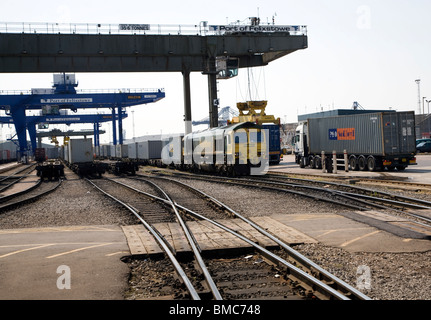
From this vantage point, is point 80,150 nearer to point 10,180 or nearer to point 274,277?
point 10,180

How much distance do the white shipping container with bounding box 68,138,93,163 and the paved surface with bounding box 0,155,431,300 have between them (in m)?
28.6

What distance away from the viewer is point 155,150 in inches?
1886

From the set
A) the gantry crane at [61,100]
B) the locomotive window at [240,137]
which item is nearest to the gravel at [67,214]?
the locomotive window at [240,137]

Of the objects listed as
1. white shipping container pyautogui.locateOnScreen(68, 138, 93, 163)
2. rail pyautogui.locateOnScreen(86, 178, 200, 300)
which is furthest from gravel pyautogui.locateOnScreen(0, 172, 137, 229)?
white shipping container pyautogui.locateOnScreen(68, 138, 93, 163)

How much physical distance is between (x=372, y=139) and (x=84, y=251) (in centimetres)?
2222

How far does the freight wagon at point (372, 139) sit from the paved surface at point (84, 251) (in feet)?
53.0

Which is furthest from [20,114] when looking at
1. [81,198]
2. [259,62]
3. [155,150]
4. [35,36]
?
[81,198]

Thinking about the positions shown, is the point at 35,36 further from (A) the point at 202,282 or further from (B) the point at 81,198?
(A) the point at 202,282

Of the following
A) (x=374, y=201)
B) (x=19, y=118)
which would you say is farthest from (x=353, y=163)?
(x=19, y=118)

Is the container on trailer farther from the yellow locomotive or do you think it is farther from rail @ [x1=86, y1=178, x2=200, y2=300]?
rail @ [x1=86, y1=178, x2=200, y2=300]

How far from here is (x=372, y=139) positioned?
90.5 ft

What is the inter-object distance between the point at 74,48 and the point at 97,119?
204 feet

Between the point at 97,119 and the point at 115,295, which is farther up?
the point at 97,119

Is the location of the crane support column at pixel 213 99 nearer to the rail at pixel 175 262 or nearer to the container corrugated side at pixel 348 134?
the container corrugated side at pixel 348 134
